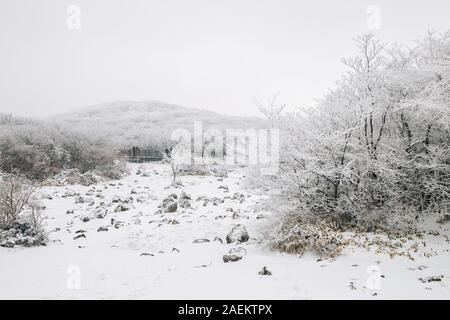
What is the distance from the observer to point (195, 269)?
309 inches

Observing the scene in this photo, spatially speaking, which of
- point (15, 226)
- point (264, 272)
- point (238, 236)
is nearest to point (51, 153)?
point (15, 226)

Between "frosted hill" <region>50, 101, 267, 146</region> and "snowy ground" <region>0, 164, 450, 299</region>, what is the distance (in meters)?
37.0

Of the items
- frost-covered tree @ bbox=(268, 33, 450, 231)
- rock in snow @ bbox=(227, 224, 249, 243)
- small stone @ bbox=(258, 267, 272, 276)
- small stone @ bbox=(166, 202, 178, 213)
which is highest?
frost-covered tree @ bbox=(268, 33, 450, 231)

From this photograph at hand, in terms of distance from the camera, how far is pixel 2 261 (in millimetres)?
8414

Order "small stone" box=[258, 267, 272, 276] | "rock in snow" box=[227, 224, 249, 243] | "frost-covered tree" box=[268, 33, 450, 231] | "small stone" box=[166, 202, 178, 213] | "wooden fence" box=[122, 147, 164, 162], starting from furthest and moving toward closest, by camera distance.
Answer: "wooden fence" box=[122, 147, 164, 162]
"small stone" box=[166, 202, 178, 213]
"rock in snow" box=[227, 224, 249, 243]
"frost-covered tree" box=[268, 33, 450, 231]
"small stone" box=[258, 267, 272, 276]

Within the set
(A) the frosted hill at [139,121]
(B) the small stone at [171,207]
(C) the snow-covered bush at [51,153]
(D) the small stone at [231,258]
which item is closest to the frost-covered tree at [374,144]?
(D) the small stone at [231,258]

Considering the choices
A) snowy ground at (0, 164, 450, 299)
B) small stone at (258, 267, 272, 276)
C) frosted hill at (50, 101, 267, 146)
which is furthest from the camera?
frosted hill at (50, 101, 267, 146)

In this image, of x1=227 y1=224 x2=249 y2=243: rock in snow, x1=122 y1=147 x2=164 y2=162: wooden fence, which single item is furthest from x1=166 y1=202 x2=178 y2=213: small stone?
x1=122 y1=147 x2=164 y2=162: wooden fence

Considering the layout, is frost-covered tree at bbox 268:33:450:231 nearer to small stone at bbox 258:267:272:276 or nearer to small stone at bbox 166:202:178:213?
small stone at bbox 258:267:272:276

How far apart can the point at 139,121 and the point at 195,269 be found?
65059 mm

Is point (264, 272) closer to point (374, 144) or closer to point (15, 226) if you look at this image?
point (374, 144)

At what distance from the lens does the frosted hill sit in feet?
175
